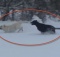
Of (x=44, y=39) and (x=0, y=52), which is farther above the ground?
(x=0, y=52)

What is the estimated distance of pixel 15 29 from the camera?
14.4ft

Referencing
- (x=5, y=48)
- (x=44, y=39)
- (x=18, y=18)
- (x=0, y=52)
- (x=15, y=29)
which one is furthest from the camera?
(x=18, y=18)

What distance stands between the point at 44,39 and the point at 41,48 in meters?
0.63

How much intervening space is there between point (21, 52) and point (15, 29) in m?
1.92

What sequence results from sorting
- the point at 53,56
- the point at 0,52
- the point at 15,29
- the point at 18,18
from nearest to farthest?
1. the point at 53,56
2. the point at 0,52
3. the point at 15,29
4. the point at 18,18

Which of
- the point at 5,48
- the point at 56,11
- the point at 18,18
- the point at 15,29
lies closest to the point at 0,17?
the point at 18,18

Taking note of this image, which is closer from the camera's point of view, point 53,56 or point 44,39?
point 53,56

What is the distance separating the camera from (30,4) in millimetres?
7258

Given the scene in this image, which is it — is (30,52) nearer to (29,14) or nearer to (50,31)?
(50,31)

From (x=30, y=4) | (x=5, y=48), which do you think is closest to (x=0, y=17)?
(x=30, y=4)

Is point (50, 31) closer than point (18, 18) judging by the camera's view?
Yes

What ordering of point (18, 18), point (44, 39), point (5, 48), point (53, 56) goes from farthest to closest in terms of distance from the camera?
point (18, 18), point (44, 39), point (5, 48), point (53, 56)

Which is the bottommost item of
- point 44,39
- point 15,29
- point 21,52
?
point 15,29

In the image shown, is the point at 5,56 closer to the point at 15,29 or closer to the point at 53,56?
the point at 53,56
